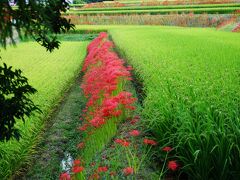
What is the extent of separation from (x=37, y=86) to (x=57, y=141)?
2531 mm

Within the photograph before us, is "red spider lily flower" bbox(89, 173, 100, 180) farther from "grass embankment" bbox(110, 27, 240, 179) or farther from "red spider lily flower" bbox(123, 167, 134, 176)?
"grass embankment" bbox(110, 27, 240, 179)

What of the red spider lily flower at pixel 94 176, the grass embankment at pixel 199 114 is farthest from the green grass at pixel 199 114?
the red spider lily flower at pixel 94 176

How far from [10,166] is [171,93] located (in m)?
2.24

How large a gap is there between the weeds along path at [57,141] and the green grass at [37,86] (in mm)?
179

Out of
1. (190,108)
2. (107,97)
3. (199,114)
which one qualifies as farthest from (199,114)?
(107,97)

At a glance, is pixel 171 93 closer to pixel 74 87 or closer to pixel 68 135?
pixel 68 135

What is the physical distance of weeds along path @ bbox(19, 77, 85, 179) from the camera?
15.1 feet

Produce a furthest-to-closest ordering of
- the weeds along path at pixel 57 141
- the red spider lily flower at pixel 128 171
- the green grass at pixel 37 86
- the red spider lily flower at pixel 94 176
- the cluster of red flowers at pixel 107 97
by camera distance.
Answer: the cluster of red flowers at pixel 107 97, the weeds along path at pixel 57 141, the green grass at pixel 37 86, the red spider lily flower at pixel 94 176, the red spider lily flower at pixel 128 171

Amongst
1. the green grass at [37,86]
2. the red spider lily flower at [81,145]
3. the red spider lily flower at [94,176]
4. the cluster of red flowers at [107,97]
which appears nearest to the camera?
the red spider lily flower at [94,176]

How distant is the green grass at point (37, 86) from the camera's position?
4340 mm

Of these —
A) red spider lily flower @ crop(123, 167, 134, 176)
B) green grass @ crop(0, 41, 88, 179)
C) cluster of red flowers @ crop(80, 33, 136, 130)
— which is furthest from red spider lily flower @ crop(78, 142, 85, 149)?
red spider lily flower @ crop(123, 167, 134, 176)

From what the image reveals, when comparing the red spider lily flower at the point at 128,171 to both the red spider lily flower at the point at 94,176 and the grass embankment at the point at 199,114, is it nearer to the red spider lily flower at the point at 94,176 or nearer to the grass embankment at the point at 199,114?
the red spider lily flower at the point at 94,176

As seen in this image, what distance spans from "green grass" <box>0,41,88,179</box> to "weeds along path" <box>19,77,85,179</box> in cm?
18

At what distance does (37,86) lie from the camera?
25.3 ft
